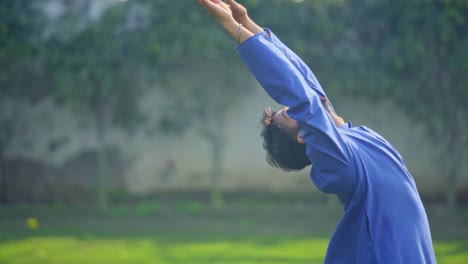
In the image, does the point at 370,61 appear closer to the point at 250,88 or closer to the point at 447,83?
the point at 447,83

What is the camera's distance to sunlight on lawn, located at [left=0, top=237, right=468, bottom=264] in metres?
6.67

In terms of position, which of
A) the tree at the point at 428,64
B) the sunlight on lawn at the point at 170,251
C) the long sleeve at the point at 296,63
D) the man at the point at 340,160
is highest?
the tree at the point at 428,64

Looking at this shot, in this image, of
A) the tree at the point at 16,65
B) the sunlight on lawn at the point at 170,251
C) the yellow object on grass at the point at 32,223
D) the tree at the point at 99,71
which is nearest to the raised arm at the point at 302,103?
the sunlight on lawn at the point at 170,251

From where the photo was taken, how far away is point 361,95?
10078mm

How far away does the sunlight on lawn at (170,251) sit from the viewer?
6668 millimetres

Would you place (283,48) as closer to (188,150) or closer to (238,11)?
(238,11)

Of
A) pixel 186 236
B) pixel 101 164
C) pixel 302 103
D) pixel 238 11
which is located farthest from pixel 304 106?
pixel 101 164

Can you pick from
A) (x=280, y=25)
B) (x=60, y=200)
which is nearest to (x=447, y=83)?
(x=280, y=25)

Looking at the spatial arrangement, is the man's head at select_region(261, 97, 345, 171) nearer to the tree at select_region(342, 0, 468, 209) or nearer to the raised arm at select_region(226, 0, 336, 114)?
the raised arm at select_region(226, 0, 336, 114)

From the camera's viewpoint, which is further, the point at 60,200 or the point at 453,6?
the point at 60,200

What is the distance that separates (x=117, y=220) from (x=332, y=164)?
730cm

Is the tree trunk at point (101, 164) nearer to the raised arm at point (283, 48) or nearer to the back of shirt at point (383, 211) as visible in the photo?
the raised arm at point (283, 48)

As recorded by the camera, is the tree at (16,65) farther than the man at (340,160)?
Yes

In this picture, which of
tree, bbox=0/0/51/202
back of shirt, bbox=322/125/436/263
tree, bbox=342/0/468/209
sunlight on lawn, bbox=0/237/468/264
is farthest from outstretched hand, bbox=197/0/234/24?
tree, bbox=0/0/51/202
